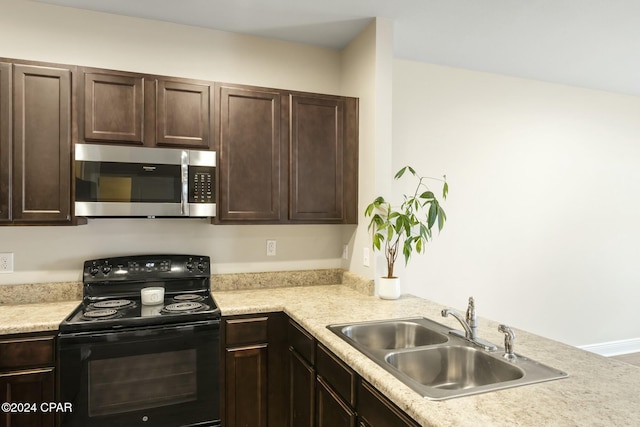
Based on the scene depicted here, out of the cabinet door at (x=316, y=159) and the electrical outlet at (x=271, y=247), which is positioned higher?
the cabinet door at (x=316, y=159)

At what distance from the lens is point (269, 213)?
2688mm

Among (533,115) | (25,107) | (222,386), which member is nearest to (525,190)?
(533,115)

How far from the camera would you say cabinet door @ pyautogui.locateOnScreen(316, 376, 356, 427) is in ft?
5.35

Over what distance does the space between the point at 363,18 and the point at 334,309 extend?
188 cm

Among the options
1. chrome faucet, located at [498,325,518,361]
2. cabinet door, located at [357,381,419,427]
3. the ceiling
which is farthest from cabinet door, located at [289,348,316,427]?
the ceiling

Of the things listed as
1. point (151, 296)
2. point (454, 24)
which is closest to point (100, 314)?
point (151, 296)

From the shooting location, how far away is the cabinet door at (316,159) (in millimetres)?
2750

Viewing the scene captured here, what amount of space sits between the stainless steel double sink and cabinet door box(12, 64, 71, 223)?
1.70m

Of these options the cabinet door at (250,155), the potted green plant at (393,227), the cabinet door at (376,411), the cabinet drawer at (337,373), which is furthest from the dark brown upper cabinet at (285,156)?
the cabinet door at (376,411)

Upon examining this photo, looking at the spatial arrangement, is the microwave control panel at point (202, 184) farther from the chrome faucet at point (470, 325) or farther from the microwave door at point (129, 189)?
the chrome faucet at point (470, 325)

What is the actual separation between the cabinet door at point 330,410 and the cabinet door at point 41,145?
1.68 metres

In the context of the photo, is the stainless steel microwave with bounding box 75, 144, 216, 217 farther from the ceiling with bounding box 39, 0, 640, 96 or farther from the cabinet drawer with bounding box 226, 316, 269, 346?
the ceiling with bounding box 39, 0, 640, 96

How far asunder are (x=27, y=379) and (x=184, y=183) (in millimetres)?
1267

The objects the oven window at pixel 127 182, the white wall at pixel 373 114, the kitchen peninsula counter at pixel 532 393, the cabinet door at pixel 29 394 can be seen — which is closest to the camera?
the kitchen peninsula counter at pixel 532 393
